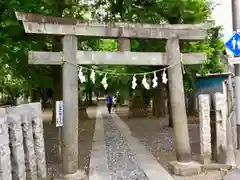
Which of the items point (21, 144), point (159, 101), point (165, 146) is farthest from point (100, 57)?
point (159, 101)

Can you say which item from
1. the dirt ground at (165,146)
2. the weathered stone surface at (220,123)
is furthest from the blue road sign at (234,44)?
the dirt ground at (165,146)

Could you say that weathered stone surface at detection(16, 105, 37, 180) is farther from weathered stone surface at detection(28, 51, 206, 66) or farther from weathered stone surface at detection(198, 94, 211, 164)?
weathered stone surface at detection(198, 94, 211, 164)

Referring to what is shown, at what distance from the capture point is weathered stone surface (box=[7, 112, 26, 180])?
5152 millimetres

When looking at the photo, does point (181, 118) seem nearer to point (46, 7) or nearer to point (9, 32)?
point (9, 32)

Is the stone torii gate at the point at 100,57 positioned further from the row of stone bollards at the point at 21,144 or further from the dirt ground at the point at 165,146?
the row of stone bollards at the point at 21,144

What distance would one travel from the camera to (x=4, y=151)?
15.2 feet

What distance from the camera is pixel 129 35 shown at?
687 cm

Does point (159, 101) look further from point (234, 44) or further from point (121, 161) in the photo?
point (234, 44)

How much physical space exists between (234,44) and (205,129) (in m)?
2.27

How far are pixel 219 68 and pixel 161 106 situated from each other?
6132 millimetres

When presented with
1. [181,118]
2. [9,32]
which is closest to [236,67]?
[181,118]

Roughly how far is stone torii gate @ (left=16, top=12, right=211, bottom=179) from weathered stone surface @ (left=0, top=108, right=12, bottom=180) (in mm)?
1757

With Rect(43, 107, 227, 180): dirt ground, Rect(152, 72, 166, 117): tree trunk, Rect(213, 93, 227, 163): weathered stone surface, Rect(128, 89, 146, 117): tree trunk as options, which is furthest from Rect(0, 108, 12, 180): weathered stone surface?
Rect(128, 89, 146, 117): tree trunk

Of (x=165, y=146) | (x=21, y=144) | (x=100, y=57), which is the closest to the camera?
(x=21, y=144)
